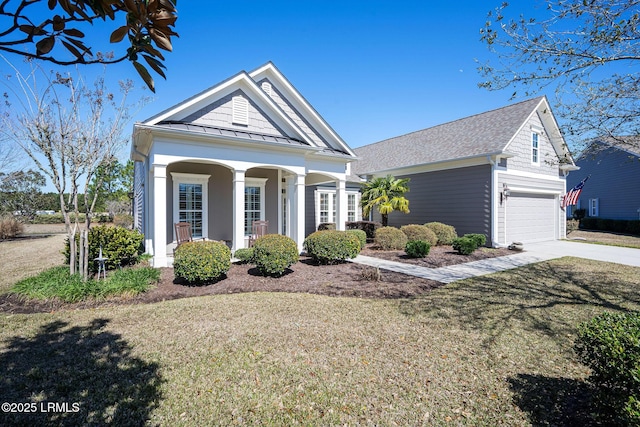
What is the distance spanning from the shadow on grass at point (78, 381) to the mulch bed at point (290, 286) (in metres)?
1.76

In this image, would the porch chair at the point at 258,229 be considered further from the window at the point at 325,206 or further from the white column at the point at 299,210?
the window at the point at 325,206

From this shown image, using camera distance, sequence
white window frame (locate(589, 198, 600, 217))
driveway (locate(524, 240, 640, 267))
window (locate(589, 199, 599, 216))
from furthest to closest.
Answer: window (locate(589, 199, 599, 216)) → white window frame (locate(589, 198, 600, 217)) → driveway (locate(524, 240, 640, 267))

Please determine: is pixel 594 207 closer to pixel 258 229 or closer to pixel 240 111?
pixel 258 229

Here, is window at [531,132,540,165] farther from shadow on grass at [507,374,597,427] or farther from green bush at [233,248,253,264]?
shadow on grass at [507,374,597,427]

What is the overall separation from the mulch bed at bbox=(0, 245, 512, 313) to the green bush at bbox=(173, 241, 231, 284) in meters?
0.30

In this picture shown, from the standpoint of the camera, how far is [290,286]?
752 centimetres

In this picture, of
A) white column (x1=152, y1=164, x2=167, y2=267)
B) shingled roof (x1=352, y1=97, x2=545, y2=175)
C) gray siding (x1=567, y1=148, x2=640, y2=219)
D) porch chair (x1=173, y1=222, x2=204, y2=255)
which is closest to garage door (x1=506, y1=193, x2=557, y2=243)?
shingled roof (x1=352, y1=97, x2=545, y2=175)

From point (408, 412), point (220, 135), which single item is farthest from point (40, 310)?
point (408, 412)

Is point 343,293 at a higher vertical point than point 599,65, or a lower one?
lower

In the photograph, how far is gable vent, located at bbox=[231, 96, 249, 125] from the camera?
10.2 meters

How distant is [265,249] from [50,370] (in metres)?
4.81

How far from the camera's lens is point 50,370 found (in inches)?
142

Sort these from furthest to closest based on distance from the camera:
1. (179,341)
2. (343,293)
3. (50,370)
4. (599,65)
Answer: (343,293)
(599,65)
(179,341)
(50,370)

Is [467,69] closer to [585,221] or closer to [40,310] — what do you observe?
[40,310]
